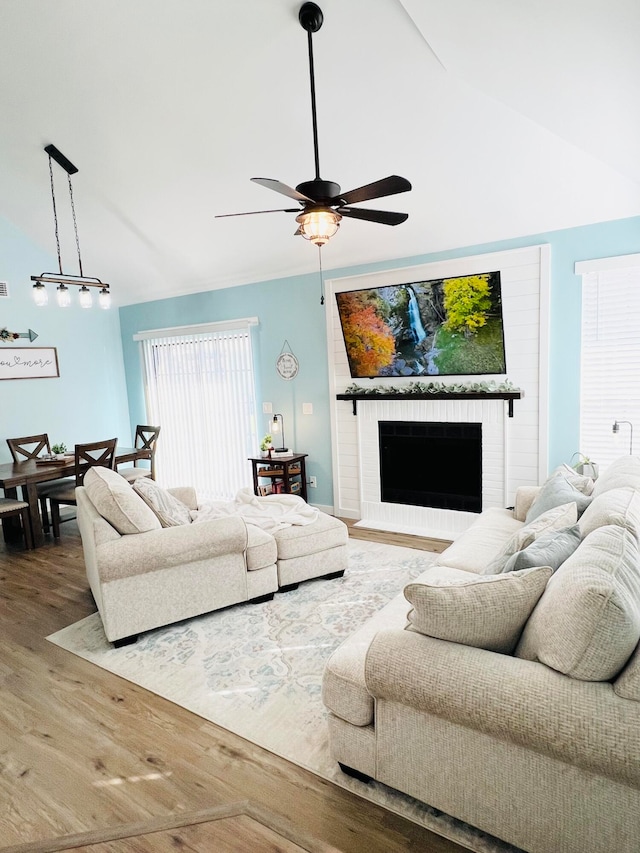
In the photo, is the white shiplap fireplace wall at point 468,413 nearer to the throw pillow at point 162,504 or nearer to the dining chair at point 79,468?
the throw pillow at point 162,504

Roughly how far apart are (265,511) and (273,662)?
1375mm

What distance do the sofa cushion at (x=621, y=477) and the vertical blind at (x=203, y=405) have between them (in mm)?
3890

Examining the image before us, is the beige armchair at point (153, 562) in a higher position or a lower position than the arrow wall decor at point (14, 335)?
lower

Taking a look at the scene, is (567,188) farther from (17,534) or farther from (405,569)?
(17,534)

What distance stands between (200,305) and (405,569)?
405cm

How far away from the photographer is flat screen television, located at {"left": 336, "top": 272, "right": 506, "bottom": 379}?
421 cm

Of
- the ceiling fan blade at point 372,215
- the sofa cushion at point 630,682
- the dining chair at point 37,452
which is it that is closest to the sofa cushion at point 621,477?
the sofa cushion at point 630,682

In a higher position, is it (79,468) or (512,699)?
(79,468)

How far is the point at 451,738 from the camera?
Result: 1644 millimetres

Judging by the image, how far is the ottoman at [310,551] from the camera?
3.55 metres

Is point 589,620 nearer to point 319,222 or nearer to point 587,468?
point 319,222

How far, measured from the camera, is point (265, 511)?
3.98 metres

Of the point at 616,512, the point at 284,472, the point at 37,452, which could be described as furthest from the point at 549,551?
the point at 37,452

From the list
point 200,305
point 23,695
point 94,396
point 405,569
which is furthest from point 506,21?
point 94,396
